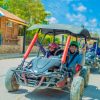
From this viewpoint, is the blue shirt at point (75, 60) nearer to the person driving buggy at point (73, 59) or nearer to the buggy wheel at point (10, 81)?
the person driving buggy at point (73, 59)

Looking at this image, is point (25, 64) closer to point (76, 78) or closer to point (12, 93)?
point (12, 93)

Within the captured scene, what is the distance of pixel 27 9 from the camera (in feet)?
153

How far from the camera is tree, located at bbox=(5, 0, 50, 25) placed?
46.2 m

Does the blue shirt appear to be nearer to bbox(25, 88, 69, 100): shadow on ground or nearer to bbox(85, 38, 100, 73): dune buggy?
bbox(25, 88, 69, 100): shadow on ground

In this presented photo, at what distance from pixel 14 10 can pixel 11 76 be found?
38107mm

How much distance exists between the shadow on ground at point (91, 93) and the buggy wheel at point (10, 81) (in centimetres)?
195

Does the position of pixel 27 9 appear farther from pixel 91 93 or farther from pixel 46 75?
pixel 46 75

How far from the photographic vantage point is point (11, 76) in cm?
906

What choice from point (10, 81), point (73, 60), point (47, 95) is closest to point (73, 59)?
point (73, 60)

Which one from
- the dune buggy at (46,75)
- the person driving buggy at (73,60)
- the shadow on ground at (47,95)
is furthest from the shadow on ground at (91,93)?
the person driving buggy at (73,60)

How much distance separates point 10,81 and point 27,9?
125 feet

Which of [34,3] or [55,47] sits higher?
[34,3]

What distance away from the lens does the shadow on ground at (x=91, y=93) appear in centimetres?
961

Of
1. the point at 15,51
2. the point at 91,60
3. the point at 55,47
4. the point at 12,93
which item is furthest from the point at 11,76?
the point at 15,51
